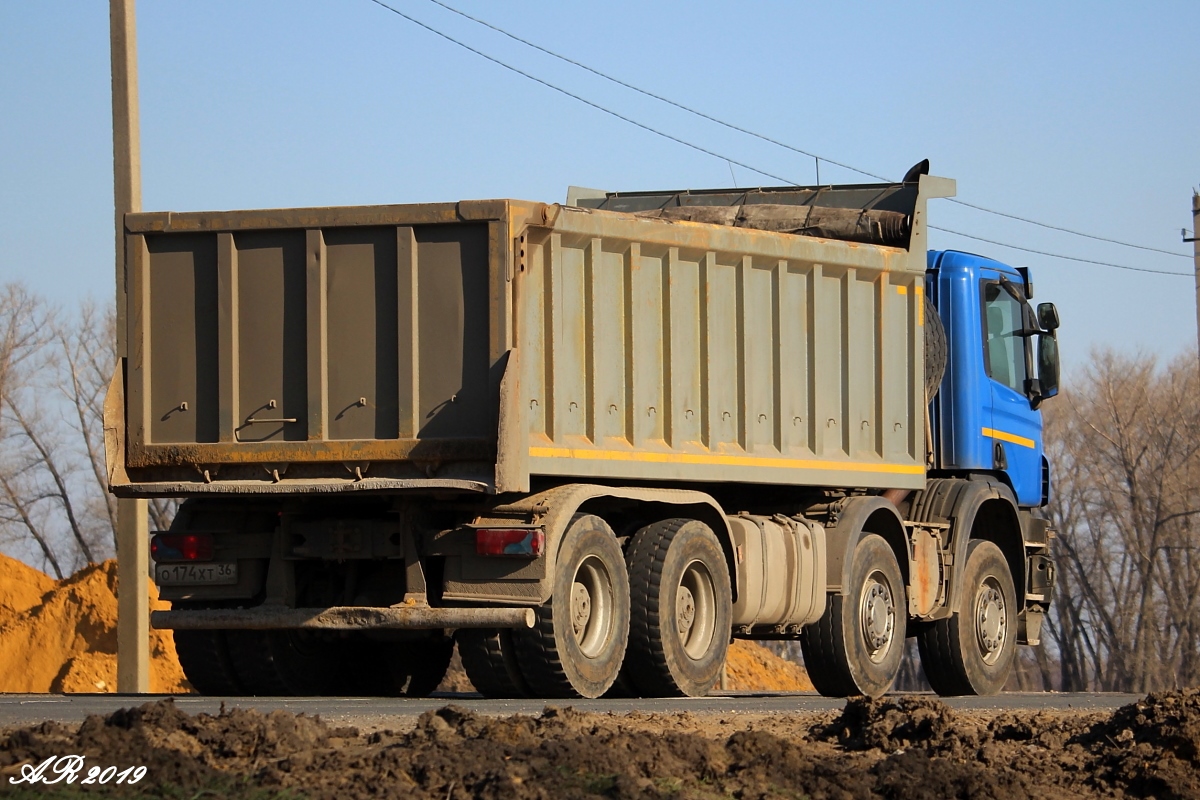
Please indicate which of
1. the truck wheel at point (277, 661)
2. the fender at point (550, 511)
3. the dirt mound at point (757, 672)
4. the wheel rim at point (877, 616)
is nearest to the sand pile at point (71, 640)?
the dirt mound at point (757, 672)

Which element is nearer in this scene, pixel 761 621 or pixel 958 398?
pixel 761 621

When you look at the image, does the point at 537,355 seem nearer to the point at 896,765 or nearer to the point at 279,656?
the point at 279,656

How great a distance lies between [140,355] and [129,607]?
181 inches

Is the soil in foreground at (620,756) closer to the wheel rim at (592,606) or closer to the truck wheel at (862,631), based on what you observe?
the wheel rim at (592,606)

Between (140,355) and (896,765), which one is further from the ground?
(140,355)

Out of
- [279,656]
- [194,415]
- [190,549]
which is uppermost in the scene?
[194,415]

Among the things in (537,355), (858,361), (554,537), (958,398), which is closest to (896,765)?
(554,537)

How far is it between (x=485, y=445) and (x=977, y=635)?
20.3ft

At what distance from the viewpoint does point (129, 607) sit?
15.3 m

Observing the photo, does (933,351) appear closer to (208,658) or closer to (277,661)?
Answer: (277,661)

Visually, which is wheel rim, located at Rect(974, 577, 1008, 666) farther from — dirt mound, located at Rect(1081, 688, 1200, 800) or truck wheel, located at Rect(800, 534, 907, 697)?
dirt mound, located at Rect(1081, 688, 1200, 800)

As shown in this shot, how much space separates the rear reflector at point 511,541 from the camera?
10.4 metres

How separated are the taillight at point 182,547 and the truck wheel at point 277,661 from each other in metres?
0.78

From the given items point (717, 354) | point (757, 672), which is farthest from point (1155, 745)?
point (757, 672)
